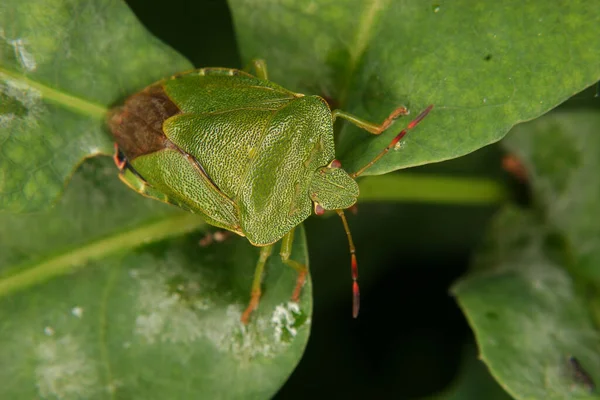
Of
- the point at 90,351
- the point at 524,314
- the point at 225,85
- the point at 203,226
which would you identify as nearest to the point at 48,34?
the point at 225,85

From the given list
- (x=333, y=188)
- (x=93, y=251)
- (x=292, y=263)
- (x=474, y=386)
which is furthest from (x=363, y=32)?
(x=474, y=386)

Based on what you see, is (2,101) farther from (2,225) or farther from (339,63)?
(339,63)

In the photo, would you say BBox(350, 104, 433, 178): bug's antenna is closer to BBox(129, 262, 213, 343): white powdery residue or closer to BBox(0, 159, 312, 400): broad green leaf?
BBox(0, 159, 312, 400): broad green leaf

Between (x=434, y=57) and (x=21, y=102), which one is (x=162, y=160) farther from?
(x=434, y=57)

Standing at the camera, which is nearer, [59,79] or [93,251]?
[59,79]

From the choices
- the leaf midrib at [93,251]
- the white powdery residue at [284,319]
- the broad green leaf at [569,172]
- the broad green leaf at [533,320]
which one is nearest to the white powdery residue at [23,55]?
the leaf midrib at [93,251]

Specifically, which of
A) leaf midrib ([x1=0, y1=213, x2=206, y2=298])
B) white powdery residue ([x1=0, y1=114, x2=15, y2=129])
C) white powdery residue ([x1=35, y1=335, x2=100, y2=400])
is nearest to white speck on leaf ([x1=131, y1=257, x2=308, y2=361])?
leaf midrib ([x1=0, y1=213, x2=206, y2=298])

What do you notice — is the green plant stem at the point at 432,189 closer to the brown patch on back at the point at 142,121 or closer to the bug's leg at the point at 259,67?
the bug's leg at the point at 259,67
